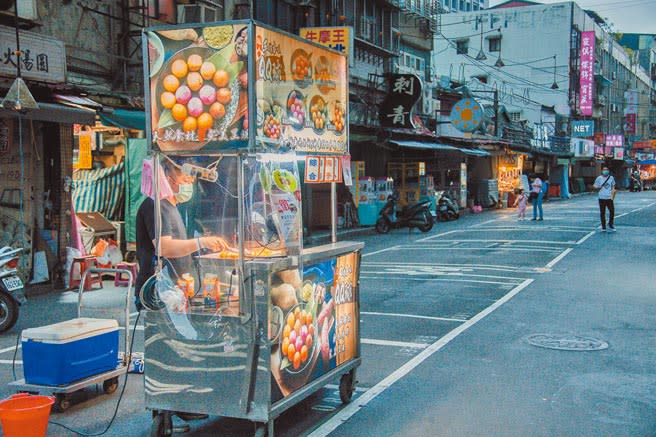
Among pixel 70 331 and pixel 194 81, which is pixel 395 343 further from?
pixel 194 81

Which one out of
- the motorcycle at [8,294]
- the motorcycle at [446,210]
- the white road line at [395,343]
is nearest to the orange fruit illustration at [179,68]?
the white road line at [395,343]

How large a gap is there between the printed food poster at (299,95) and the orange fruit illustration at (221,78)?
0.24m

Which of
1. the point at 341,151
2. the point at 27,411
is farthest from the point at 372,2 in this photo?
the point at 27,411

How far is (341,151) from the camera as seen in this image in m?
6.69

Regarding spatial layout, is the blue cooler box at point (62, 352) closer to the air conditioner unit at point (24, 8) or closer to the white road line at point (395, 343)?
the white road line at point (395, 343)

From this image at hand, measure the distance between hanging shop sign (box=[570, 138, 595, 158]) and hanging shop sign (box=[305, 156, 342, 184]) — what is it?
189ft

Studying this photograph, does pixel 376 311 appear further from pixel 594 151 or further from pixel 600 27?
pixel 600 27

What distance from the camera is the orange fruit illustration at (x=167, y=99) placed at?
5469 millimetres

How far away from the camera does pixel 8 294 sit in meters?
9.80

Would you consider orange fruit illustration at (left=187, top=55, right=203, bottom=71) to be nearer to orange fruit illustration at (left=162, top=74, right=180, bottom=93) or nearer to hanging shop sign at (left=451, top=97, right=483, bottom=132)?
orange fruit illustration at (left=162, top=74, right=180, bottom=93)

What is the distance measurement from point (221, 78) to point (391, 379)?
3523 mm

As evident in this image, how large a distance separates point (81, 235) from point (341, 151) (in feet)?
31.1

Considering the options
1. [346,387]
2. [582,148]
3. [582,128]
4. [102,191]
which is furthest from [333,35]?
[582,148]

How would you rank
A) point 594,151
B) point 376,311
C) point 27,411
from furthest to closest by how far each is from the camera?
point 594,151 < point 376,311 < point 27,411
